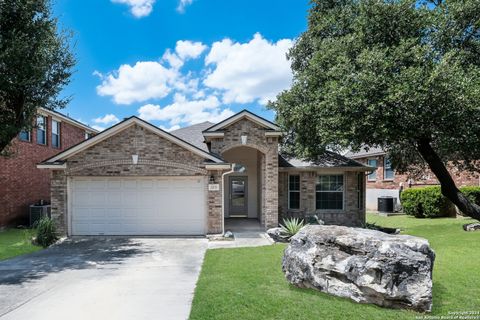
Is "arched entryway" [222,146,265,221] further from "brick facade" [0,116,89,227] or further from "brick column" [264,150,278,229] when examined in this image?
"brick facade" [0,116,89,227]

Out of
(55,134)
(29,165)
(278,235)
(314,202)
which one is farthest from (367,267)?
(55,134)

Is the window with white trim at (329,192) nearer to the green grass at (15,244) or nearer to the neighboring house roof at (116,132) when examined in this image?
the neighboring house roof at (116,132)

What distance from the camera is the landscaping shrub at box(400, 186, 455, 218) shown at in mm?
19422

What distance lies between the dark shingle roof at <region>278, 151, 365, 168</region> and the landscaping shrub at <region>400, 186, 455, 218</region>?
7.27m

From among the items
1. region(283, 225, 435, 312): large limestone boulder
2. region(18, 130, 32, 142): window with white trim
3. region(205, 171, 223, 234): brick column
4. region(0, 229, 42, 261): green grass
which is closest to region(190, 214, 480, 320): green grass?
region(283, 225, 435, 312): large limestone boulder

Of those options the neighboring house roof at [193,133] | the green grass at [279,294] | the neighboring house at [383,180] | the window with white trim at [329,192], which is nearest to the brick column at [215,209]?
the neighboring house roof at [193,133]

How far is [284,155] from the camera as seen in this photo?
17.1 m

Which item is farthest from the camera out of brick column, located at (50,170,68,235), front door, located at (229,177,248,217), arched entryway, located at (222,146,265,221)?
front door, located at (229,177,248,217)

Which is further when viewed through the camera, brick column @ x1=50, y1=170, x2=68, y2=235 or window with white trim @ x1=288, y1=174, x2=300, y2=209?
window with white trim @ x1=288, y1=174, x2=300, y2=209

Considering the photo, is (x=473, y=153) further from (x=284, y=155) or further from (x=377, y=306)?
(x=377, y=306)

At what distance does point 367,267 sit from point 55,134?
65.7 ft

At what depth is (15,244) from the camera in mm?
11469

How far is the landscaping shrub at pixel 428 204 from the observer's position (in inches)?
765

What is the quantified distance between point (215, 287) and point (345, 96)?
777 cm
